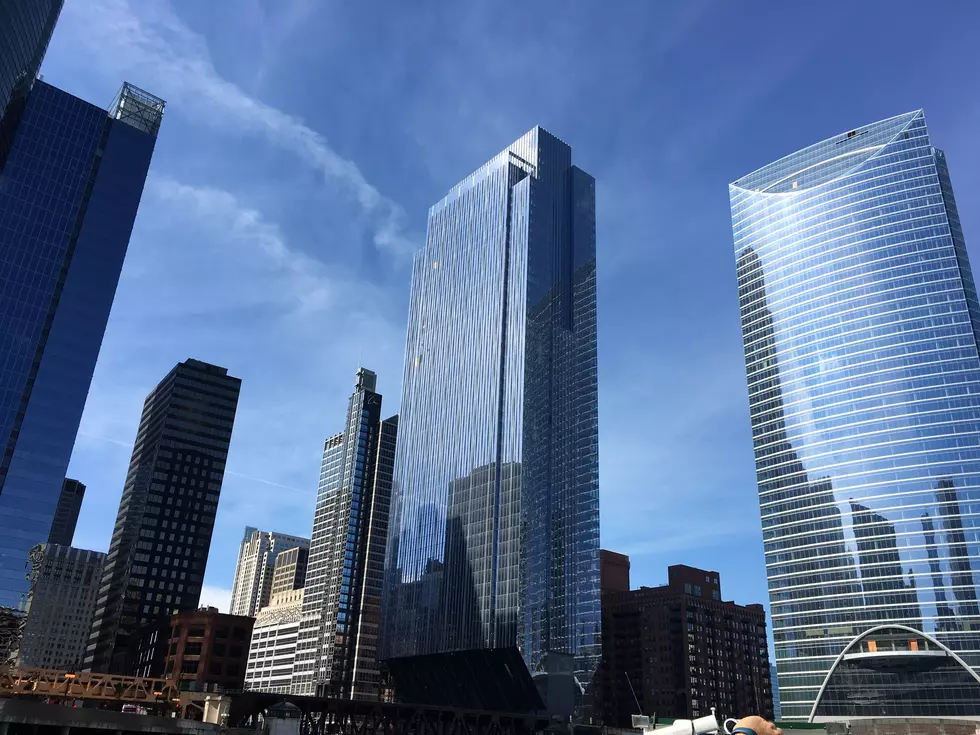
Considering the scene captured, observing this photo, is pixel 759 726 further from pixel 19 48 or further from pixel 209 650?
pixel 19 48

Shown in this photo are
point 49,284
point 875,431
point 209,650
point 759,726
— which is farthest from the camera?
point 49,284

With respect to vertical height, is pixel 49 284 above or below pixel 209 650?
above

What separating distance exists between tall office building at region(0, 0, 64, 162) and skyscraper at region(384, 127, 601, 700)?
325 ft

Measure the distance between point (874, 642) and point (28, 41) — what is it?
7976 inches

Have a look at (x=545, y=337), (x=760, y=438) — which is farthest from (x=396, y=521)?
(x=760, y=438)

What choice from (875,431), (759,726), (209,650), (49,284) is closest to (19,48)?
(49,284)

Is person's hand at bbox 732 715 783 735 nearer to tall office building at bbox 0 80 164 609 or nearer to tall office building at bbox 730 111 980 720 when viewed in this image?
tall office building at bbox 730 111 980 720

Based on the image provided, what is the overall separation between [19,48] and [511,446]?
115159 millimetres

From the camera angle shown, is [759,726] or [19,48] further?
[19,48]

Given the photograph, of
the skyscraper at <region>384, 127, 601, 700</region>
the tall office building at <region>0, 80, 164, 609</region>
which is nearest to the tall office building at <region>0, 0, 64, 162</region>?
the tall office building at <region>0, 80, 164, 609</region>

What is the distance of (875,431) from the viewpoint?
170000mm

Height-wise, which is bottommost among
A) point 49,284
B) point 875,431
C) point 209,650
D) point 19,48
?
point 209,650

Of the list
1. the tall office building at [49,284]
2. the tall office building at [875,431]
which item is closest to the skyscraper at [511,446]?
the tall office building at [875,431]

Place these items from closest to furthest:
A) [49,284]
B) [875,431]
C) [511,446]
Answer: [511,446] < [875,431] < [49,284]
